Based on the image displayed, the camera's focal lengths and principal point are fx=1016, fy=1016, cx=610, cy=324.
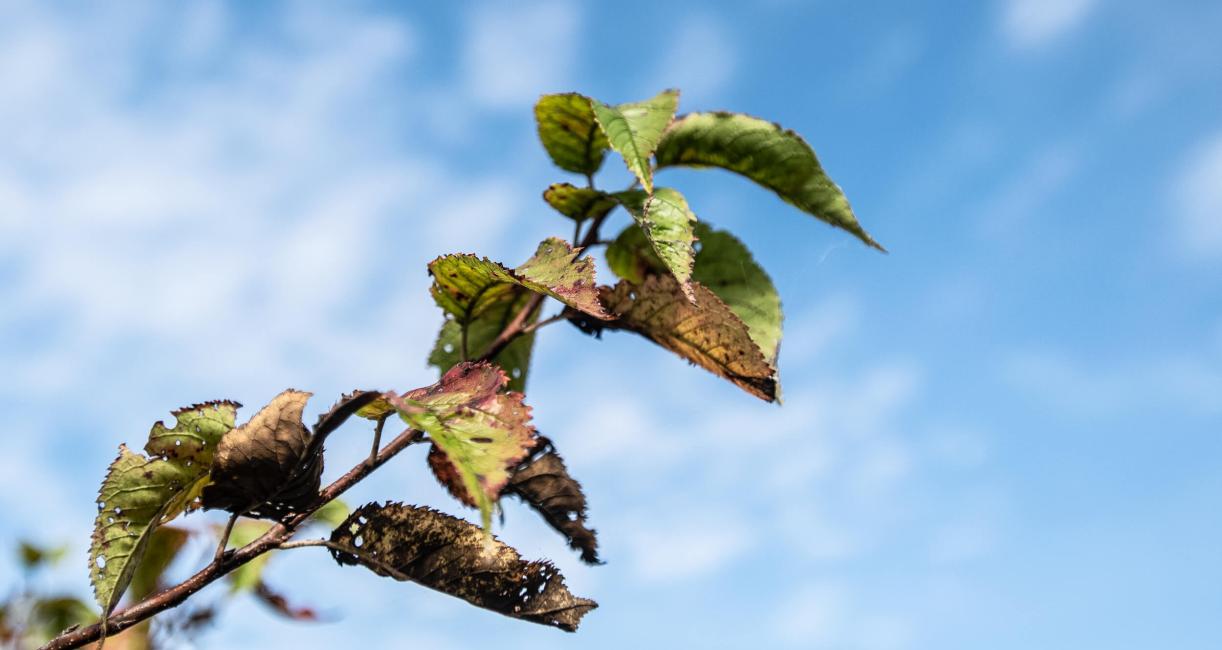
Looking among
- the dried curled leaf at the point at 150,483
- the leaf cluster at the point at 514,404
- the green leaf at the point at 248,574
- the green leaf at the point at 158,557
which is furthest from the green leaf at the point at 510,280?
the green leaf at the point at 158,557

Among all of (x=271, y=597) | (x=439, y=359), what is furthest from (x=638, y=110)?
(x=271, y=597)

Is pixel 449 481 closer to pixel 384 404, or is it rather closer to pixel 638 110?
pixel 384 404

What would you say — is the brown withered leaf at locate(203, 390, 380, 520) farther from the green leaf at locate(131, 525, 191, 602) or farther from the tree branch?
the green leaf at locate(131, 525, 191, 602)

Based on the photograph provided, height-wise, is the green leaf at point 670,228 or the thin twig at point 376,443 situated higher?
the green leaf at point 670,228

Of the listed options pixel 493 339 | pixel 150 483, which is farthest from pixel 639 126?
pixel 150 483

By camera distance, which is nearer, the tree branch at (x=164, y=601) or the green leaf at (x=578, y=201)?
the tree branch at (x=164, y=601)

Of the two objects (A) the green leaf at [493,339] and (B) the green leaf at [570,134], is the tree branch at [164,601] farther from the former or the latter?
(B) the green leaf at [570,134]
